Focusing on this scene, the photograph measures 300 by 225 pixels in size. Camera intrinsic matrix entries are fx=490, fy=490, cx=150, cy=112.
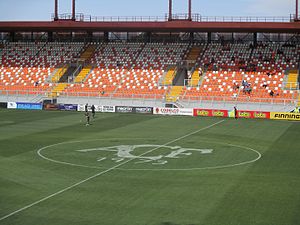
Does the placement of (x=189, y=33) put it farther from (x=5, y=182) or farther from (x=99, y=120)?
(x=5, y=182)

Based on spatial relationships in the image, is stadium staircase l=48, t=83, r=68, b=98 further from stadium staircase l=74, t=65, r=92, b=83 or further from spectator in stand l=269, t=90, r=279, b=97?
spectator in stand l=269, t=90, r=279, b=97

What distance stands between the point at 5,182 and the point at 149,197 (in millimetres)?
6509

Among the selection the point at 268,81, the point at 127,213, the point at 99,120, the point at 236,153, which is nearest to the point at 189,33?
the point at 268,81

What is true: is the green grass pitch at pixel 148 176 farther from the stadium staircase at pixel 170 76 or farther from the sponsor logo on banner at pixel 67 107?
the stadium staircase at pixel 170 76

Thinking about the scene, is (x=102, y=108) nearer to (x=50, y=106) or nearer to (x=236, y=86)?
(x=50, y=106)

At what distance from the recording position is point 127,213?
16656 mm

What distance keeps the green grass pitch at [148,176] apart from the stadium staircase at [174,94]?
18.7 m

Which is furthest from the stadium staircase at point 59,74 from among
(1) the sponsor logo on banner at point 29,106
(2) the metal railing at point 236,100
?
(2) the metal railing at point 236,100

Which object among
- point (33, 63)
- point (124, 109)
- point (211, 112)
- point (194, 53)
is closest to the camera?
point (211, 112)

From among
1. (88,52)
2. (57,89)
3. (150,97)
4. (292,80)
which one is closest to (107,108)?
(150,97)

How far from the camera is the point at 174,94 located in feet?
201

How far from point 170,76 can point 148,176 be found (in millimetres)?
44060

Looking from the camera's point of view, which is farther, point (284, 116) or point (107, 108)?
point (107, 108)

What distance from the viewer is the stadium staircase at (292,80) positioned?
59.0m
